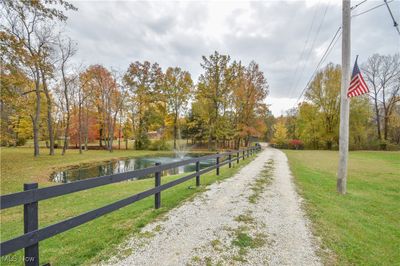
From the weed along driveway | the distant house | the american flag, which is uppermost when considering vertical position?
the american flag

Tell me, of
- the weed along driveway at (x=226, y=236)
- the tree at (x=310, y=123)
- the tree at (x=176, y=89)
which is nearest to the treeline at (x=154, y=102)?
the tree at (x=176, y=89)

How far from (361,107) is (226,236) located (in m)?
37.8

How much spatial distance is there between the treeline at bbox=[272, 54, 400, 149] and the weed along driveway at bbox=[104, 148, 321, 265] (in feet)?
110

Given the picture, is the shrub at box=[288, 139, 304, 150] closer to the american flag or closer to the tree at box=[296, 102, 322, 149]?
the tree at box=[296, 102, 322, 149]

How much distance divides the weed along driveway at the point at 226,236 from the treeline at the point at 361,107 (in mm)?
33624

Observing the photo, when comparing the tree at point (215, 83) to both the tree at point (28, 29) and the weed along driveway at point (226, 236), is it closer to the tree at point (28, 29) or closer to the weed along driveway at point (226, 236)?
the tree at point (28, 29)

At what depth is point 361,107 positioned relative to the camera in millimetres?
31781

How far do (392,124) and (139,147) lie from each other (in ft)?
135

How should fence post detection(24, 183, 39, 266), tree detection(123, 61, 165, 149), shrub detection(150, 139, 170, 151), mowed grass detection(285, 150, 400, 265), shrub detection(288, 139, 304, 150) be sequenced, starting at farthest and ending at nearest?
shrub detection(288, 139, 304, 150) → shrub detection(150, 139, 170, 151) → tree detection(123, 61, 165, 149) → mowed grass detection(285, 150, 400, 265) → fence post detection(24, 183, 39, 266)

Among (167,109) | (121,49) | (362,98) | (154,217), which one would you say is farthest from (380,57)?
(154,217)

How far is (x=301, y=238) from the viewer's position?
3.52 meters

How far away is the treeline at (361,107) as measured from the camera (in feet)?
105

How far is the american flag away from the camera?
253 inches

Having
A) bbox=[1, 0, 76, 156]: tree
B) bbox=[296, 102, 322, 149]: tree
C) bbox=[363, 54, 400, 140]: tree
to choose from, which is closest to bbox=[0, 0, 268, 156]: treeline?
bbox=[1, 0, 76, 156]: tree
